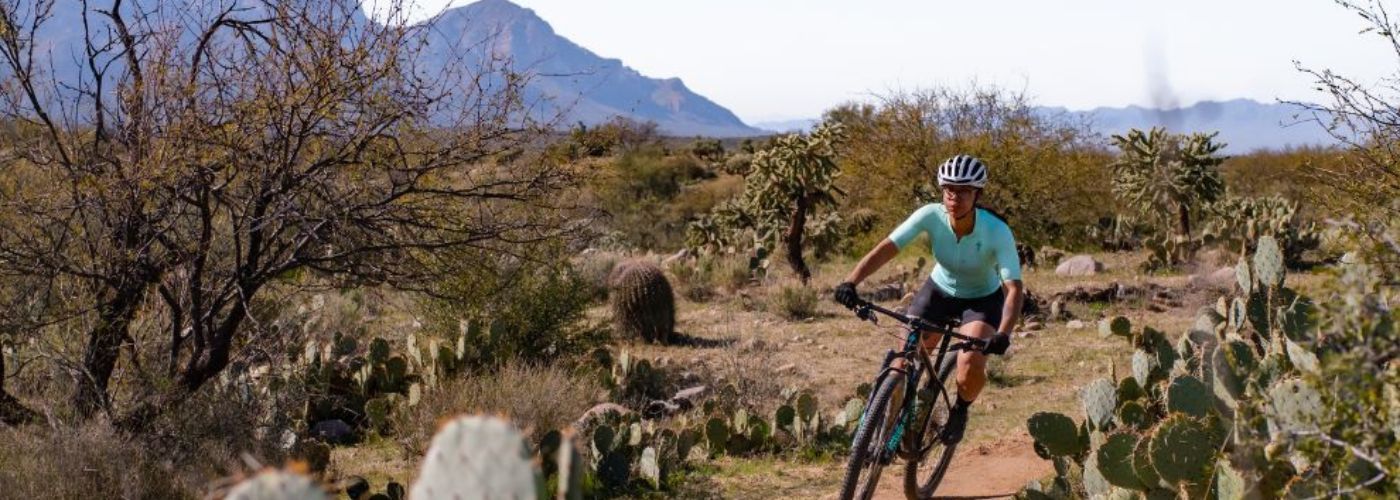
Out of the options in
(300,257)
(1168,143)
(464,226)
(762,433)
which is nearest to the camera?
(300,257)

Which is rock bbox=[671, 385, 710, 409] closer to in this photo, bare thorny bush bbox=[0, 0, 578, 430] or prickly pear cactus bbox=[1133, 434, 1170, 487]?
bare thorny bush bbox=[0, 0, 578, 430]

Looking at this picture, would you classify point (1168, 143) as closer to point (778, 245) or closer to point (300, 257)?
point (778, 245)

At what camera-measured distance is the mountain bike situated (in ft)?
18.3

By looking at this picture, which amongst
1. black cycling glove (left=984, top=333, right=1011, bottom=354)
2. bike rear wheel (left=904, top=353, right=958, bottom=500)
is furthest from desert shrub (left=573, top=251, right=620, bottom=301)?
black cycling glove (left=984, top=333, right=1011, bottom=354)

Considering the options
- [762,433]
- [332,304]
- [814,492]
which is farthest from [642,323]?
[814,492]

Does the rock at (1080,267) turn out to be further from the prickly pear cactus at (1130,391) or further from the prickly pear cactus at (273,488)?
the prickly pear cactus at (273,488)

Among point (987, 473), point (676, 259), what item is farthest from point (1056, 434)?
point (676, 259)

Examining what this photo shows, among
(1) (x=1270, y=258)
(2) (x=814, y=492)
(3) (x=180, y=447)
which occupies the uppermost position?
(1) (x=1270, y=258)

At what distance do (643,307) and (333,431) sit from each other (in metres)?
5.01

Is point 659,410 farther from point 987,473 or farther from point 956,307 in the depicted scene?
point 956,307

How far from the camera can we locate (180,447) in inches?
257

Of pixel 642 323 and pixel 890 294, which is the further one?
pixel 890 294

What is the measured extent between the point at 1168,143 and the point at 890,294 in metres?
6.66

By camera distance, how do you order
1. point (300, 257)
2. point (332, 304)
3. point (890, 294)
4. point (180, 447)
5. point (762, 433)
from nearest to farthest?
point (180, 447) → point (300, 257) → point (762, 433) → point (332, 304) → point (890, 294)
